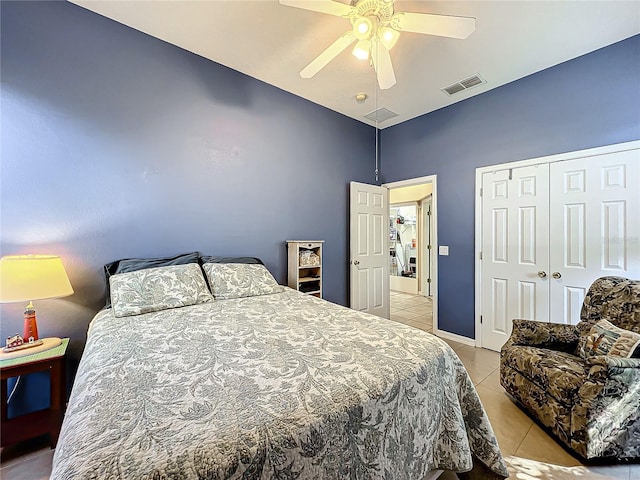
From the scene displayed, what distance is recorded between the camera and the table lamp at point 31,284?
150 cm

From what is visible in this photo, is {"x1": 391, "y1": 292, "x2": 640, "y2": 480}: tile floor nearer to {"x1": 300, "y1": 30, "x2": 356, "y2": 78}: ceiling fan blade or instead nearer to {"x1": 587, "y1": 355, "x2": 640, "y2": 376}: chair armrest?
{"x1": 587, "y1": 355, "x2": 640, "y2": 376}: chair armrest

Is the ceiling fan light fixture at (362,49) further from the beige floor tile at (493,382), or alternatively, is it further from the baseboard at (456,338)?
the baseboard at (456,338)

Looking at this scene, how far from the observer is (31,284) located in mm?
1534

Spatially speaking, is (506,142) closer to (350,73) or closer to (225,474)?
(350,73)

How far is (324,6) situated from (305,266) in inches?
89.2

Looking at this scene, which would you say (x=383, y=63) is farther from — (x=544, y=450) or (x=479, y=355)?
(x=479, y=355)

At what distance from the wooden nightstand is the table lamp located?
0.37ft

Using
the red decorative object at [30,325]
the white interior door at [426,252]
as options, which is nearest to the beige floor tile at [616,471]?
the red decorative object at [30,325]

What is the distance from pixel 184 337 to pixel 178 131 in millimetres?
1926

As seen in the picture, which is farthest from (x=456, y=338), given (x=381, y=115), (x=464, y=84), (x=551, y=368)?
(x=381, y=115)

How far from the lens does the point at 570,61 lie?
2.55 meters

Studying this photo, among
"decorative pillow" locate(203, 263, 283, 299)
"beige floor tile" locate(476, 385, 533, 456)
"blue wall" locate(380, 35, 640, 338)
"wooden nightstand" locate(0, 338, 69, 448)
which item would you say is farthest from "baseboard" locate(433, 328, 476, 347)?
"wooden nightstand" locate(0, 338, 69, 448)

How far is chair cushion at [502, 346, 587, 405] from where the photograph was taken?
1598 mm

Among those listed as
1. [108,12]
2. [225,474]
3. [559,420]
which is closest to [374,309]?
[559,420]
